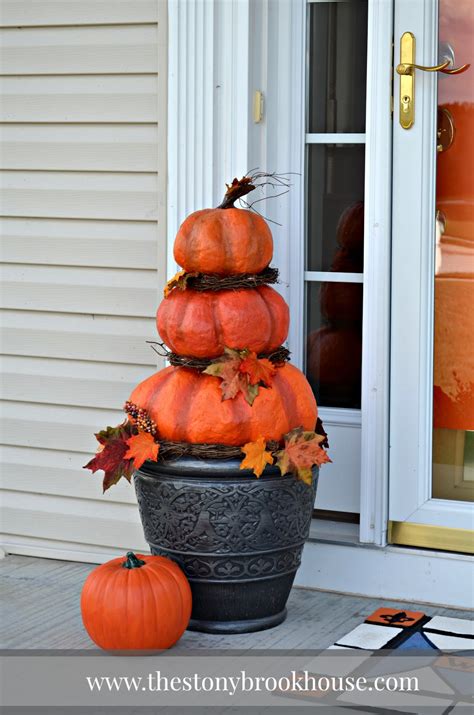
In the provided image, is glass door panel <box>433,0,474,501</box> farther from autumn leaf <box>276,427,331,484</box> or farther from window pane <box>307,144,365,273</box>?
autumn leaf <box>276,427,331,484</box>

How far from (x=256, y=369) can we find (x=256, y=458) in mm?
229

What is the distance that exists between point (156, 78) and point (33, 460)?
128 cm

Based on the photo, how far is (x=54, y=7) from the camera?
342cm

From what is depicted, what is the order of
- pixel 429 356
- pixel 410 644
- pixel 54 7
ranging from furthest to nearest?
pixel 54 7, pixel 429 356, pixel 410 644

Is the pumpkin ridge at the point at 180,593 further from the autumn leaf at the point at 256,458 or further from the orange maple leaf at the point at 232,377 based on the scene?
the orange maple leaf at the point at 232,377

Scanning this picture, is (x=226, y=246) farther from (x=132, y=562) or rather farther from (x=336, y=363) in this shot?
(x=132, y=562)

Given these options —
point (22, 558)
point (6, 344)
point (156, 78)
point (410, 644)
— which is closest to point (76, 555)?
point (22, 558)

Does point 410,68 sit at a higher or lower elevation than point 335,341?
higher

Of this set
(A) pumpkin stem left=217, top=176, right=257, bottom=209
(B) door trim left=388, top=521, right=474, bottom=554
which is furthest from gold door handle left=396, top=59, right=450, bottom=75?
(B) door trim left=388, top=521, right=474, bottom=554

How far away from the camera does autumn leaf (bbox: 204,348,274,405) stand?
9.08ft

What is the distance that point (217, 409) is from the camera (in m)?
2.78

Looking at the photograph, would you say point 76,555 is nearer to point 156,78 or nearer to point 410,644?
point 410,644

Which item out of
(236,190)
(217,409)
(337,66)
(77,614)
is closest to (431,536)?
(217,409)

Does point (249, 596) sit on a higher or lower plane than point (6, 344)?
lower
